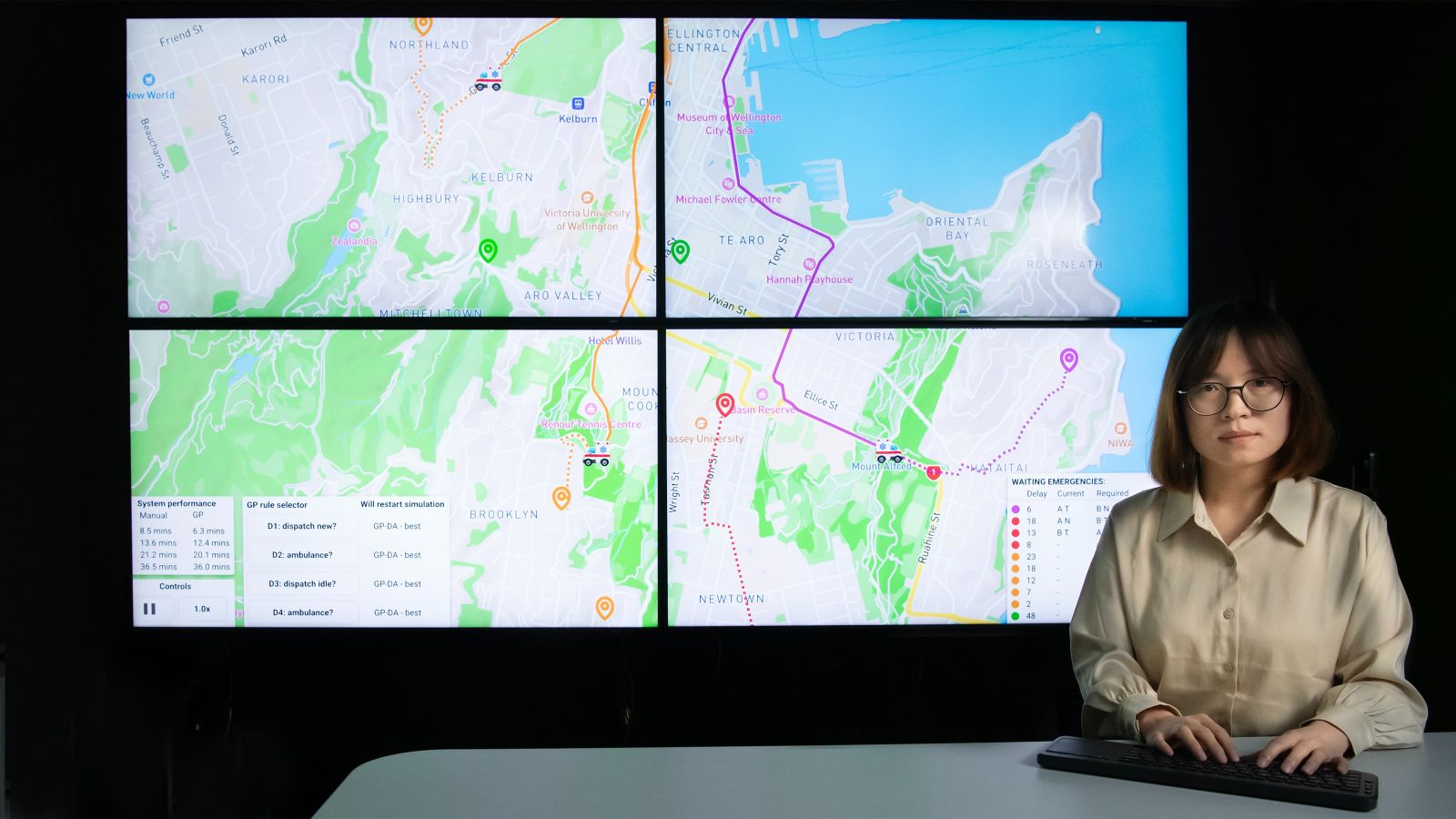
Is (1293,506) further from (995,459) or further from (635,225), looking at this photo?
(635,225)

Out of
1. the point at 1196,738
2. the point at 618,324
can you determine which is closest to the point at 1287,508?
the point at 1196,738

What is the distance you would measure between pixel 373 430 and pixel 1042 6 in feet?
7.12

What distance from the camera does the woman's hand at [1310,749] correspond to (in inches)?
43.8

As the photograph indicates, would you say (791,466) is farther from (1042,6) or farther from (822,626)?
(1042,6)

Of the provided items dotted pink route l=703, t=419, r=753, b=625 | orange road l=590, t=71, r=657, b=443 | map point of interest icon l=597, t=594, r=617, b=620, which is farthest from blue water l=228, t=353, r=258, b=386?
dotted pink route l=703, t=419, r=753, b=625

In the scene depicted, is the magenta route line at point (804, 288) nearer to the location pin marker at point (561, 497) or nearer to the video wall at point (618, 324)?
the video wall at point (618, 324)

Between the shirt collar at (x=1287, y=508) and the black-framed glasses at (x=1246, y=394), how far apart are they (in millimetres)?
151

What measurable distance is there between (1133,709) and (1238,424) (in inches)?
18.6

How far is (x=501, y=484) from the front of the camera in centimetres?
234

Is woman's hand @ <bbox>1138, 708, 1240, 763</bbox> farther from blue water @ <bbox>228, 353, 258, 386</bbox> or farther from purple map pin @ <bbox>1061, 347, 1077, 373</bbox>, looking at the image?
blue water @ <bbox>228, 353, 258, 386</bbox>

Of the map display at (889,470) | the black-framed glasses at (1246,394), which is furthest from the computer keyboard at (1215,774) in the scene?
the map display at (889,470)

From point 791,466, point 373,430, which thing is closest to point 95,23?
point 373,430

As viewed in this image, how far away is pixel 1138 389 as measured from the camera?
2.40 meters

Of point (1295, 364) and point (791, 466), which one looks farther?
point (791, 466)
